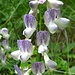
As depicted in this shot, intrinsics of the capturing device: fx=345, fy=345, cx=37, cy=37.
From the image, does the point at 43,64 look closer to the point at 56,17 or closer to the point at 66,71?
the point at 56,17

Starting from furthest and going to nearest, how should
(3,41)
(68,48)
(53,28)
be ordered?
(68,48)
(3,41)
(53,28)

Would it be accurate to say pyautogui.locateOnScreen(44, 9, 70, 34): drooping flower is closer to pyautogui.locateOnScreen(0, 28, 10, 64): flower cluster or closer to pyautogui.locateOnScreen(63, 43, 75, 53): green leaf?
pyautogui.locateOnScreen(0, 28, 10, 64): flower cluster

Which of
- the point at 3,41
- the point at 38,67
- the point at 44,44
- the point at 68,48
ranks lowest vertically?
the point at 68,48

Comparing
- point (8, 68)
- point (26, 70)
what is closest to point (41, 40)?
point (26, 70)

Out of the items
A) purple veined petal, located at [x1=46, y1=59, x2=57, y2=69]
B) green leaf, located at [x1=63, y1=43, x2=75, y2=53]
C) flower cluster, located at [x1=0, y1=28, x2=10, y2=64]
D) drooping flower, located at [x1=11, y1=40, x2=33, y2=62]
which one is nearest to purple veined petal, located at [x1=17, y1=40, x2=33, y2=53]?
drooping flower, located at [x1=11, y1=40, x2=33, y2=62]

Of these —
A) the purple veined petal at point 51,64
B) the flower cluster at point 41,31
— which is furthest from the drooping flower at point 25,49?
the purple veined petal at point 51,64

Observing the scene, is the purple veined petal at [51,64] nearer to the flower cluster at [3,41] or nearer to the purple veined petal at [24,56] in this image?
the purple veined petal at [24,56]

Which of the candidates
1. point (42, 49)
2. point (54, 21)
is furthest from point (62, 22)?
point (42, 49)

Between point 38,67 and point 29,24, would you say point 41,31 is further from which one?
point 38,67
